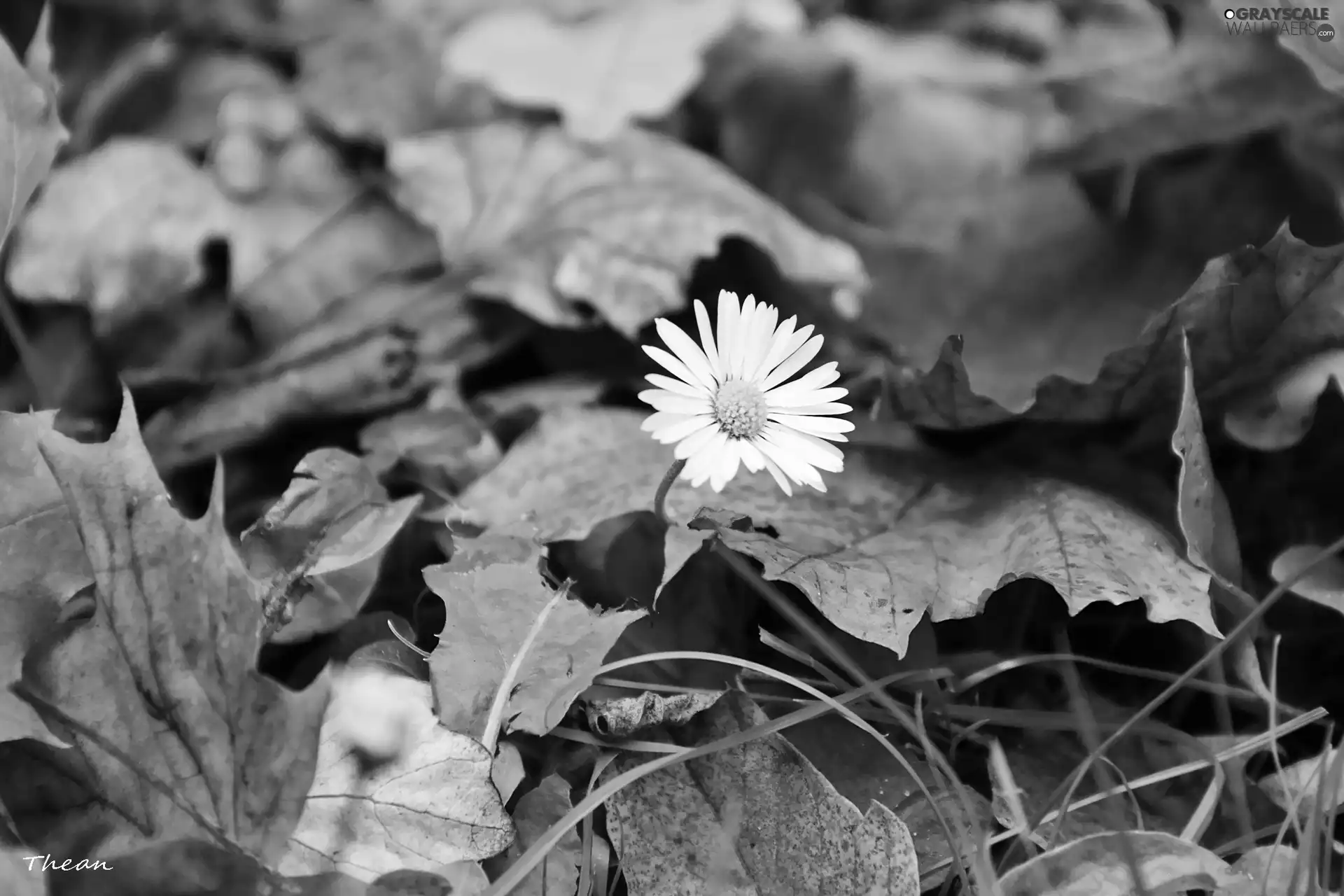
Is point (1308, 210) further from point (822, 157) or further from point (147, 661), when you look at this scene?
point (147, 661)

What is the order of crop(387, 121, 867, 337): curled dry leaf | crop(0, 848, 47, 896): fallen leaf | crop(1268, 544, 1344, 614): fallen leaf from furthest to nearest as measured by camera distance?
1. crop(387, 121, 867, 337): curled dry leaf
2. crop(1268, 544, 1344, 614): fallen leaf
3. crop(0, 848, 47, 896): fallen leaf

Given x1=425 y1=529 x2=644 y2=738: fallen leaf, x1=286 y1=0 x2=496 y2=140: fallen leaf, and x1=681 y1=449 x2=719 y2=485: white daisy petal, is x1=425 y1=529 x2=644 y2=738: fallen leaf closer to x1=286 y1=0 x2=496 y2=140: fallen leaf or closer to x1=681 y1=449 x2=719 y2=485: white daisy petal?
x1=681 y1=449 x2=719 y2=485: white daisy petal

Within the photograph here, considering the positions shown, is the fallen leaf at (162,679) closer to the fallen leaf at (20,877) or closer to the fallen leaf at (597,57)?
the fallen leaf at (20,877)

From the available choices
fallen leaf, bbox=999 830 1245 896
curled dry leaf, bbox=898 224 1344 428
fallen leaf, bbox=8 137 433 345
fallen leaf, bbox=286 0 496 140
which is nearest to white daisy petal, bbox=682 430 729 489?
curled dry leaf, bbox=898 224 1344 428

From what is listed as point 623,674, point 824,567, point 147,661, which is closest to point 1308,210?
point 824,567

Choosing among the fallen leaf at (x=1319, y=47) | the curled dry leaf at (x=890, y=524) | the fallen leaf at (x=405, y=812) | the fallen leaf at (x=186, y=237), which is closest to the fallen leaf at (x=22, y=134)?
the fallen leaf at (x=186, y=237)

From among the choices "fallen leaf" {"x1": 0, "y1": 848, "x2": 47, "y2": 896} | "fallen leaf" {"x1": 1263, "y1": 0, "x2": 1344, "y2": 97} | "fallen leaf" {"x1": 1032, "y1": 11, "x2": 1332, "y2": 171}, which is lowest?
"fallen leaf" {"x1": 0, "y1": 848, "x2": 47, "y2": 896}

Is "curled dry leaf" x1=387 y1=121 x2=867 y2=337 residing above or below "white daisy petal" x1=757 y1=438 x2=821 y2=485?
below
